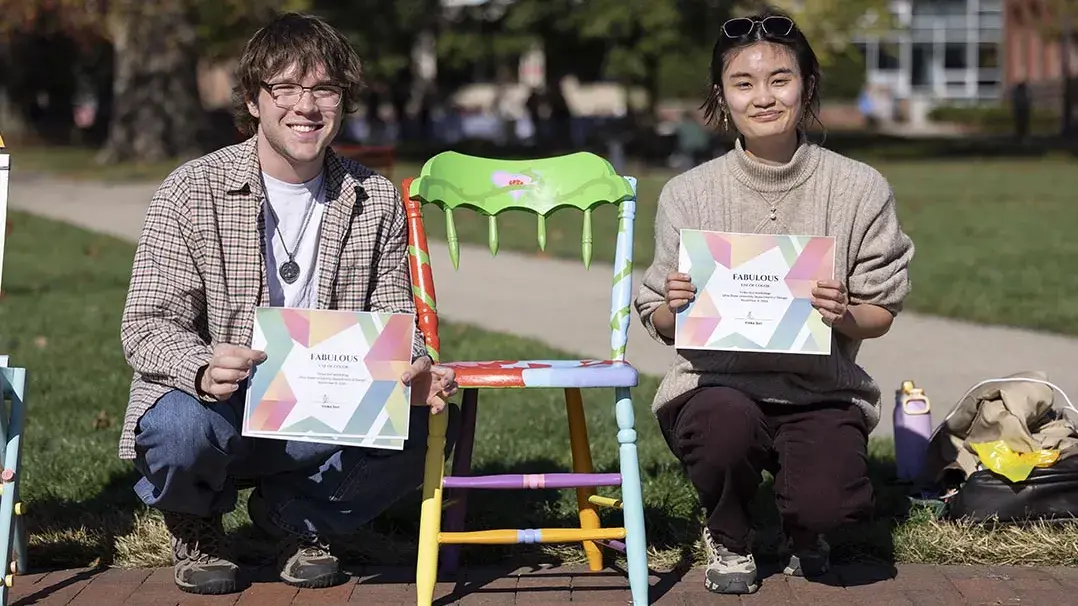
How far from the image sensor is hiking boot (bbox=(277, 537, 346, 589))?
13.7 feet

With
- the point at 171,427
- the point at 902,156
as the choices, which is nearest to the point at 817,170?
the point at 171,427

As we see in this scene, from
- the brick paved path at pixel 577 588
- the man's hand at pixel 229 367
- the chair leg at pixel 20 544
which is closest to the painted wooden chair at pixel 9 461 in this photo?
the chair leg at pixel 20 544

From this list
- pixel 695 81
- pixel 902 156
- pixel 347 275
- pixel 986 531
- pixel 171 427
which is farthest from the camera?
pixel 695 81

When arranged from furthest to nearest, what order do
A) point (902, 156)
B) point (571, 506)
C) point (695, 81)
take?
point (695, 81), point (902, 156), point (571, 506)

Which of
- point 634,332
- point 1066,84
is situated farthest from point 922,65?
point 634,332

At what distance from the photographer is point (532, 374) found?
387 cm

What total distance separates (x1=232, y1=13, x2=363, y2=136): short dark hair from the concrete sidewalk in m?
3.03

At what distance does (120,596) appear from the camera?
4082 millimetres

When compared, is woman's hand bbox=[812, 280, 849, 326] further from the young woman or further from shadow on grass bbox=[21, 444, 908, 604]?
shadow on grass bbox=[21, 444, 908, 604]

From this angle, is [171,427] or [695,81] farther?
[695,81]

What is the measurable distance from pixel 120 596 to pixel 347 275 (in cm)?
110

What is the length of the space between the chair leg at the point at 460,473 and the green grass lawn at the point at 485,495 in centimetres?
15

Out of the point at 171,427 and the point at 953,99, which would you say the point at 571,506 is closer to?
the point at 171,427

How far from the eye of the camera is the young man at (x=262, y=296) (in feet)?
12.4
